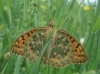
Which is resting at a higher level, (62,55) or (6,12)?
(6,12)

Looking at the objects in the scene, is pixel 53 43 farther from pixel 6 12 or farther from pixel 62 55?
pixel 6 12

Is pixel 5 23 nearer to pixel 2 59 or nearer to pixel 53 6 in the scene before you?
pixel 2 59

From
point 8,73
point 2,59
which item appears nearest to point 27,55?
point 8,73

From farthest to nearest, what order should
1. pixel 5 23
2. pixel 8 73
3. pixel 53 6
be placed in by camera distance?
pixel 53 6
pixel 5 23
pixel 8 73

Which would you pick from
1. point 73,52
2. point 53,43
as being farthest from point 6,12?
point 73,52

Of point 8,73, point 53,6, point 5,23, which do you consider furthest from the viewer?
point 53,6

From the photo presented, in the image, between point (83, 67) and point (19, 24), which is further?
point (19, 24)

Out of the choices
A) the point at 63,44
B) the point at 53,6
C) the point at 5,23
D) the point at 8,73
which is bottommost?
the point at 8,73
